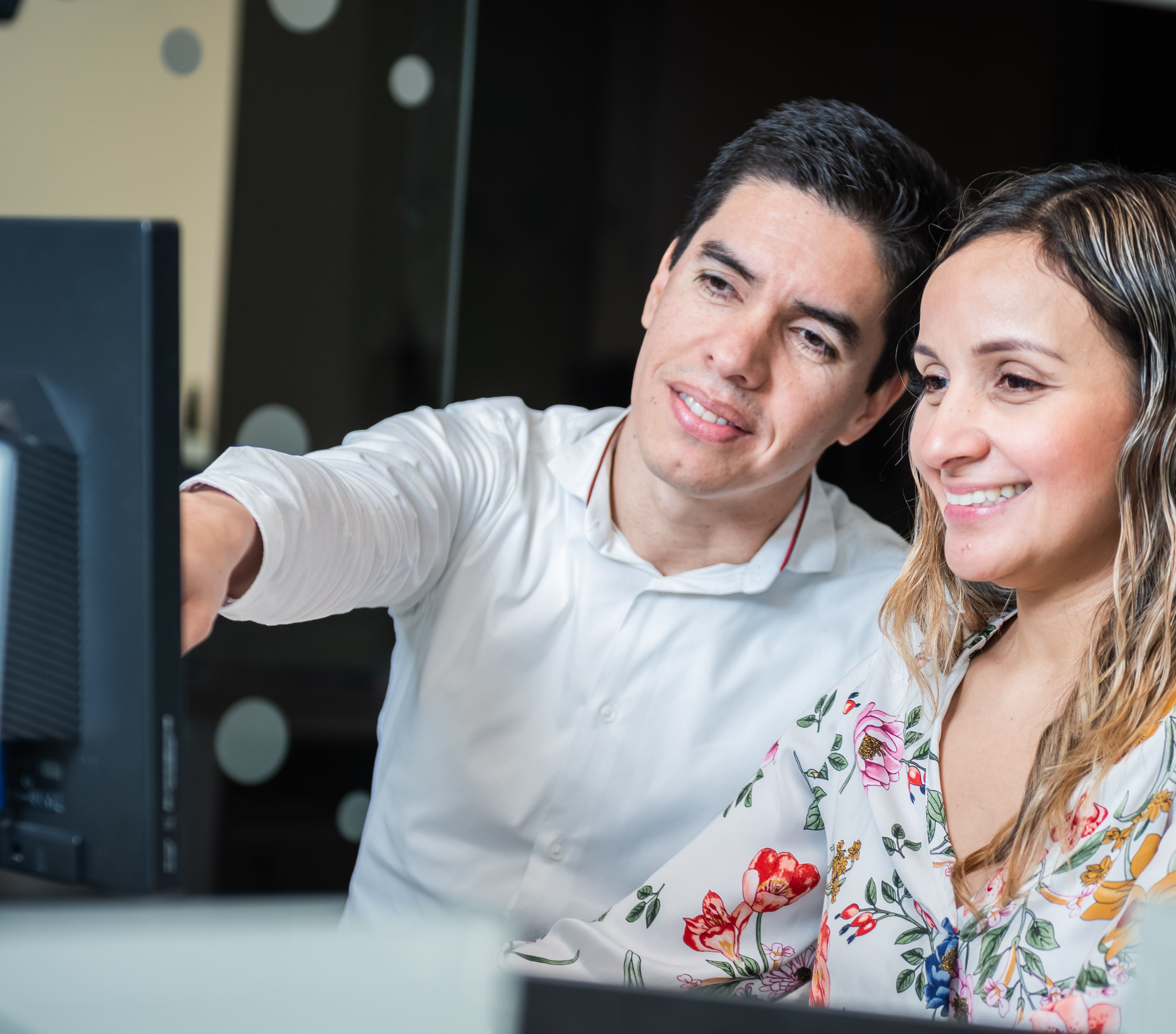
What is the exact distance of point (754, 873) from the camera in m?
1.19

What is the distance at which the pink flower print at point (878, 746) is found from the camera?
1121 mm

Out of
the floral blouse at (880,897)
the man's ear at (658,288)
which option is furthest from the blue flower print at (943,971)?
the man's ear at (658,288)

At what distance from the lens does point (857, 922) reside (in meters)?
1.07

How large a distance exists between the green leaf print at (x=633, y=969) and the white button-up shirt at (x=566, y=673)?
21 centimetres

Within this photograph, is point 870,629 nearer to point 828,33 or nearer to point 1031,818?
point 1031,818

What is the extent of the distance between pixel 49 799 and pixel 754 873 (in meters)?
0.77

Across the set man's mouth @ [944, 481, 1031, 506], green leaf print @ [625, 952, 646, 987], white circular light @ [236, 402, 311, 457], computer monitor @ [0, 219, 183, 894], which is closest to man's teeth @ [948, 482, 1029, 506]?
man's mouth @ [944, 481, 1031, 506]

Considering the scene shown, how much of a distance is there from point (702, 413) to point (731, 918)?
1.84 ft

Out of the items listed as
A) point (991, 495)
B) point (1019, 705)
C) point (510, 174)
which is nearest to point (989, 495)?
point (991, 495)

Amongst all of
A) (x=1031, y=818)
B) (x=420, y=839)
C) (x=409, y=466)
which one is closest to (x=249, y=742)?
(x=420, y=839)

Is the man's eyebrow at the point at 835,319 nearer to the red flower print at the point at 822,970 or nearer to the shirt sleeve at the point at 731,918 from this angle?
the shirt sleeve at the point at 731,918

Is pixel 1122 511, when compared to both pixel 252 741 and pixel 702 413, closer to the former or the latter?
pixel 702 413

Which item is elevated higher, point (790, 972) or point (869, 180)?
point (869, 180)

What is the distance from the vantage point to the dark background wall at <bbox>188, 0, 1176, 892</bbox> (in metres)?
2.10
